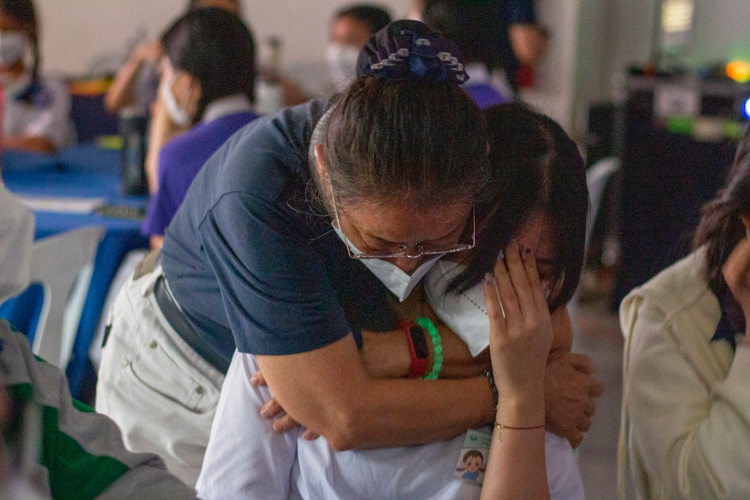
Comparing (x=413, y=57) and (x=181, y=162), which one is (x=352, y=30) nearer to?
(x=181, y=162)

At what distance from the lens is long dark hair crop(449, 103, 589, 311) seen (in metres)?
1.00

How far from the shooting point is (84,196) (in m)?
2.42

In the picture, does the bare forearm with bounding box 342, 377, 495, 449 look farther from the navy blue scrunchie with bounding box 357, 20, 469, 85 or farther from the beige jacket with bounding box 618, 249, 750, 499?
the navy blue scrunchie with bounding box 357, 20, 469, 85

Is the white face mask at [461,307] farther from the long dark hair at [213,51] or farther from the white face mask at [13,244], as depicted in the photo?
the long dark hair at [213,51]

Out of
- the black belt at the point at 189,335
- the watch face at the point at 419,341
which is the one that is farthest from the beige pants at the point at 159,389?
the watch face at the point at 419,341

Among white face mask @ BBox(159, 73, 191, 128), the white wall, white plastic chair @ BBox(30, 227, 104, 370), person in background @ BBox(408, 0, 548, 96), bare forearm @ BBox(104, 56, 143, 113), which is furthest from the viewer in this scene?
the white wall

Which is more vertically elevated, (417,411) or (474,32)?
(474,32)

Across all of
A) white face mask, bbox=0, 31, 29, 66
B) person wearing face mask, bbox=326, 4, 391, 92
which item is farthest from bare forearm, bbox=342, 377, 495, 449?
white face mask, bbox=0, 31, 29, 66

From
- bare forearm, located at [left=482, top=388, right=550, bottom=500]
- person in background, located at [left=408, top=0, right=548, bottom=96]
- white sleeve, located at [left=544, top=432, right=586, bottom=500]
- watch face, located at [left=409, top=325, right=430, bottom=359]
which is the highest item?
person in background, located at [left=408, top=0, right=548, bottom=96]

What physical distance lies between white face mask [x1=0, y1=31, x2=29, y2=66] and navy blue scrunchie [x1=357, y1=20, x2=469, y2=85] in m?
2.60

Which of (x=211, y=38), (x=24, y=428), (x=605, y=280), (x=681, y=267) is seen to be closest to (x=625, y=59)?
(x=605, y=280)

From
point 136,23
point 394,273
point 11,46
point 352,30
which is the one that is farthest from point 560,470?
point 136,23

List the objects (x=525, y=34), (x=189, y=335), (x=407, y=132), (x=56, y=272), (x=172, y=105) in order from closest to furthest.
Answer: (x=407, y=132), (x=189, y=335), (x=56, y=272), (x=172, y=105), (x=525, y=34)

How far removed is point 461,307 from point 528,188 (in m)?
0.21
